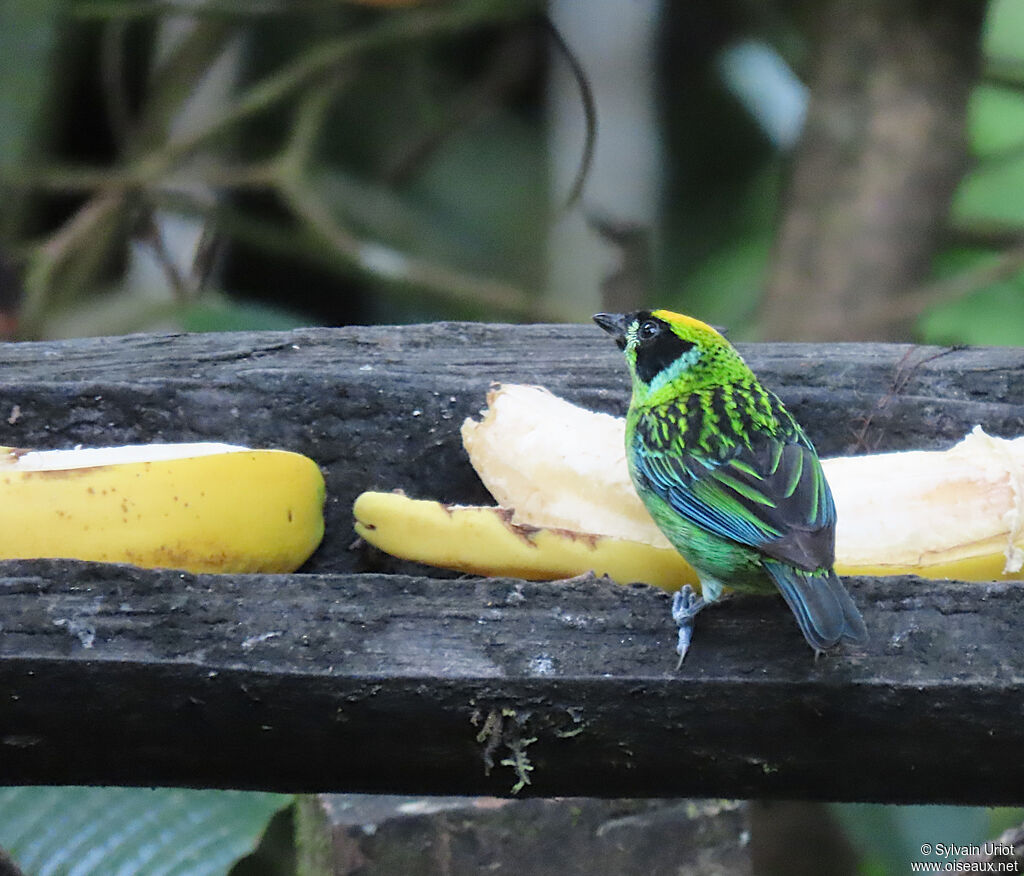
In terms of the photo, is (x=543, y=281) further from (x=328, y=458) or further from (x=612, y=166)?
(x=328, y=458)

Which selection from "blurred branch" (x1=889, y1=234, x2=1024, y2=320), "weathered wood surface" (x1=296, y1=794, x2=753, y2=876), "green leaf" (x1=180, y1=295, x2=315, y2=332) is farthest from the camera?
"blurred branch" (x1=889, y1=234, x2=1024, y2=320)

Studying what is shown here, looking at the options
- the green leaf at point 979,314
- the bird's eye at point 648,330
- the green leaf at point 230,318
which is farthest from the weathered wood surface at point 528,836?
the green leaf at point 979,314

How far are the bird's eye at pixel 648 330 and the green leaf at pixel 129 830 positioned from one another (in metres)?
1.25

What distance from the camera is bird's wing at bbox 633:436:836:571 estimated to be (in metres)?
1.55

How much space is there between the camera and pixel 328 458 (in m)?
2.01

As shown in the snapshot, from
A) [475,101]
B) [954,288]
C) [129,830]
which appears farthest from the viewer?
[475,101]

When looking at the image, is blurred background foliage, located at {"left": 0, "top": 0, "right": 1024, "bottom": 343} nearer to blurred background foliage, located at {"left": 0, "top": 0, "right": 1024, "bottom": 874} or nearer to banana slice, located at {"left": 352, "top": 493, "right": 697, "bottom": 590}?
blurred background foliage, located at {"left": 0, "top": 0, "right": 1024, "bottom": 874}

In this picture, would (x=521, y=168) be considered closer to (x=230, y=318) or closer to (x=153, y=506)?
(x=230, y=318)

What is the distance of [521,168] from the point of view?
6078mm

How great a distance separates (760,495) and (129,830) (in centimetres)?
154

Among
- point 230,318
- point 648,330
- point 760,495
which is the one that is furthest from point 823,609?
point 230,318

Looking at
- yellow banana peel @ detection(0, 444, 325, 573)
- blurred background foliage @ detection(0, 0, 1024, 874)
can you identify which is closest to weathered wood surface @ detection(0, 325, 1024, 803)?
yellow banana peel @ detection(0, 444, 325, 573)

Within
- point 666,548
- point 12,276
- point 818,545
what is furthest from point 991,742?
point 12,276

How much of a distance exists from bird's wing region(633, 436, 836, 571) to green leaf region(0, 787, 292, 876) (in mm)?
1252
